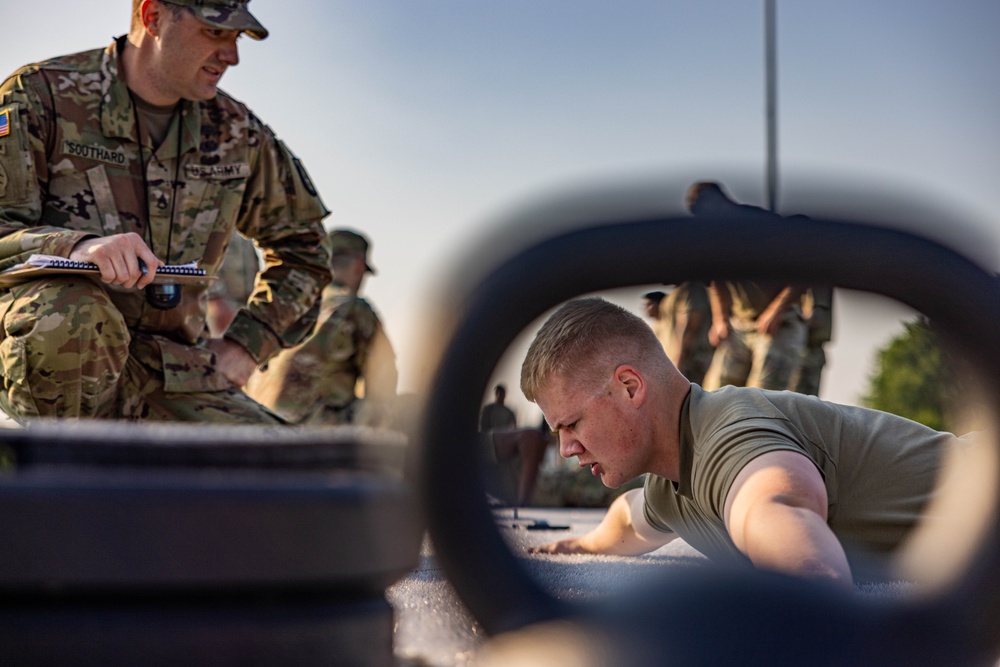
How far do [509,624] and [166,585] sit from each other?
0.81 feet

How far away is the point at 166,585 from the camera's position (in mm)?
628

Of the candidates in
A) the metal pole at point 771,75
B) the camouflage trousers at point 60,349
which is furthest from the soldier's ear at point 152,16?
the metal pole at point 771,75

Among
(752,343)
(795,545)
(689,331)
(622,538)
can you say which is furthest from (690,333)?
(795,545)

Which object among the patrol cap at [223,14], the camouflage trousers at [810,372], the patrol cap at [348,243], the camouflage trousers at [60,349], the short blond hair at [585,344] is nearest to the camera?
the short blond hair at [585,344]

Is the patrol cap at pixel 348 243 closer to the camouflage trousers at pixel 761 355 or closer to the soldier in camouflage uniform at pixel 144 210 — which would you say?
the camouflage trousers at pixel 761 355

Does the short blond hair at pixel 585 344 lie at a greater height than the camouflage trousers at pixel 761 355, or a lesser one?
greater

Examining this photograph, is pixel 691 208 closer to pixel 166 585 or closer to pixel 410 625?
pixel 166 585

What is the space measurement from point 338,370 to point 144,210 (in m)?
3.23

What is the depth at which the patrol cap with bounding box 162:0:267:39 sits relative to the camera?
99.6 inches

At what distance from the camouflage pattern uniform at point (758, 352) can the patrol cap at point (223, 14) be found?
159 inches

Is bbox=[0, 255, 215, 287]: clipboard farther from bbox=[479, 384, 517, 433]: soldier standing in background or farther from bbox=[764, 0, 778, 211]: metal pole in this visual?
bbox=[764, 0, 778, 211]: metal pole

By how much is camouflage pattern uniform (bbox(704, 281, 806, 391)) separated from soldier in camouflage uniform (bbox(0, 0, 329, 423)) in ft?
12.3

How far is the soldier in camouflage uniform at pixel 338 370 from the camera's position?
559 cm

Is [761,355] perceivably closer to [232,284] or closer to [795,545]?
[232,284]
